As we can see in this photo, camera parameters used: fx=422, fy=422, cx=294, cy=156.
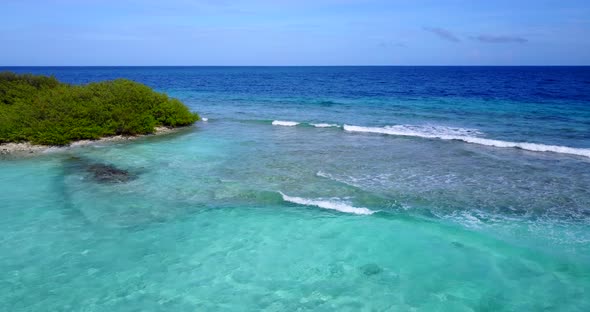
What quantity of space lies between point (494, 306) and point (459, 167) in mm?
11776

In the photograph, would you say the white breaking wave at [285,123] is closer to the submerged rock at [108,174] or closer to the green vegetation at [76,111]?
the green vegetation at [76,111]

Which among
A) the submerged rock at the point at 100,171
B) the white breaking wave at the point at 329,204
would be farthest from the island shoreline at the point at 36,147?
the white breaking wave at the point at 329,204

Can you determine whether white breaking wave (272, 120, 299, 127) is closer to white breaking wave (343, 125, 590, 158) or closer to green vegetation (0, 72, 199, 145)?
white breaking wave (343, 125, 590, 158)

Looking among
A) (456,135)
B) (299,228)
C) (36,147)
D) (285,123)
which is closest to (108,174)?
(36,147)

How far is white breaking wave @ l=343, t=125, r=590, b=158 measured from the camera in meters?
23.2

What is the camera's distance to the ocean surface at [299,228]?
9.22m

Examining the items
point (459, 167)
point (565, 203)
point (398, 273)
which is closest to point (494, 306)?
point (398, 273)

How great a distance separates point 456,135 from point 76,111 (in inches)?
927

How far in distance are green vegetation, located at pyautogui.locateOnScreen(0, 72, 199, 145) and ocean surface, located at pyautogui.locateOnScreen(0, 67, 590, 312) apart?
2083 mm

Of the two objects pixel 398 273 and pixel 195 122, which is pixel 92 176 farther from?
pixel 195 122

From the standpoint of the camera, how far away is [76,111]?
961 inches

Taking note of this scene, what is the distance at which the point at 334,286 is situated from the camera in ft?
31.2

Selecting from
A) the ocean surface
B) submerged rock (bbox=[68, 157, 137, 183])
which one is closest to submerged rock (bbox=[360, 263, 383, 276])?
the ocean surface

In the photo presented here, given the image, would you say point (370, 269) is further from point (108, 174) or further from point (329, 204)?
point (108, 174)
